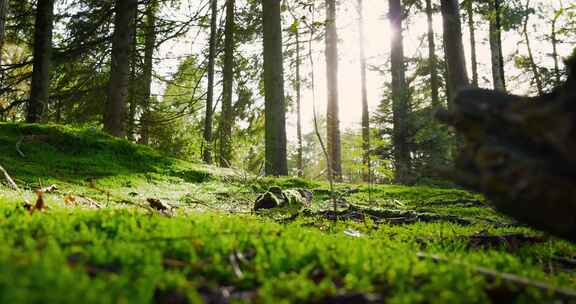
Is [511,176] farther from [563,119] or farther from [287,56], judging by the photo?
[287,56]

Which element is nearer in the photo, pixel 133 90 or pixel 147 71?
pixel 147 71

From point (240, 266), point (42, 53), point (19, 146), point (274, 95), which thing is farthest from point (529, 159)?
point (42, 53)

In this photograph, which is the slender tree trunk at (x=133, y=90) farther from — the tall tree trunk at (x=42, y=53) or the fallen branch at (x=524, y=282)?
the fallen branch at (x=524, y=282)

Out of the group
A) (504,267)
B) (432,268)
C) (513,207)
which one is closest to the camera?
(513,207)

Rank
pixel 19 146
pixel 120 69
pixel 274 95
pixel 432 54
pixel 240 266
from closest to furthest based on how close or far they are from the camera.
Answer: pixel 240 266 → pixel 19 146 → pixel 274 95 → pixel 120 69 → pixel 432 54

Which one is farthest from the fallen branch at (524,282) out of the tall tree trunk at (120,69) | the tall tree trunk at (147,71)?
the tall tree trunk at (147,71)

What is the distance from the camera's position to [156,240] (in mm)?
1515

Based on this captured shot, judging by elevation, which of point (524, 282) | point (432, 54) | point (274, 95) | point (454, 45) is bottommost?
point (524, 282)

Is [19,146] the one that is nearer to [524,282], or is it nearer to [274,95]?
[274,95]

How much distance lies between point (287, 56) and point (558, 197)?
1634 cm

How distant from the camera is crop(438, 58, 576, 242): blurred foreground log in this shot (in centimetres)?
115

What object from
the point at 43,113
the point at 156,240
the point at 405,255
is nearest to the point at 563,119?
the point at 405,255

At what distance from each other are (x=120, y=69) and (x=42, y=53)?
2.00m

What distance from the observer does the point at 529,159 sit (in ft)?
3.94
